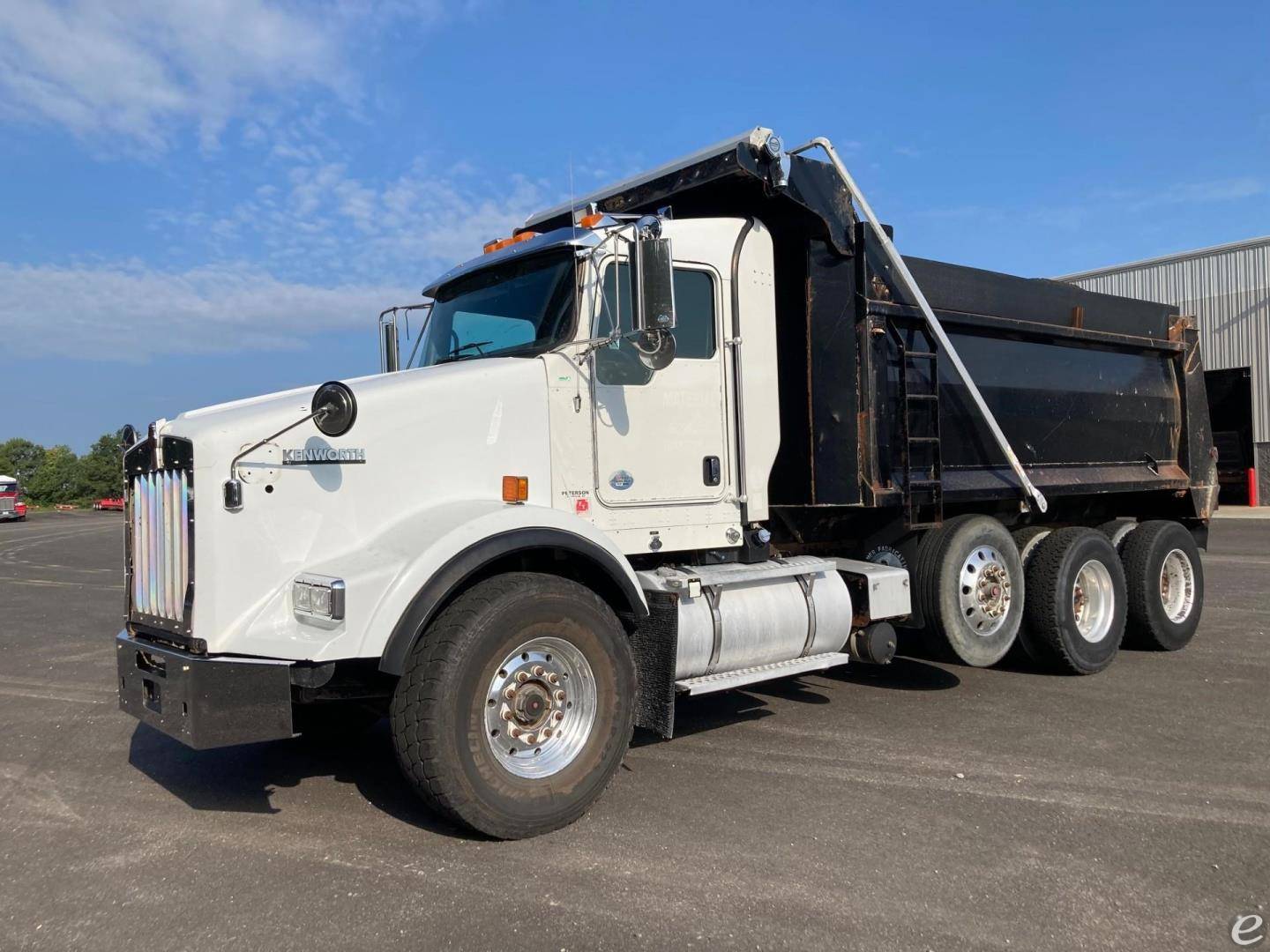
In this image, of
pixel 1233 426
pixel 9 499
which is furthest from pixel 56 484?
pixel 1233 426

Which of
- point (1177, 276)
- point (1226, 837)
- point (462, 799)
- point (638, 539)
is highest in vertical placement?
point (1177, 276)

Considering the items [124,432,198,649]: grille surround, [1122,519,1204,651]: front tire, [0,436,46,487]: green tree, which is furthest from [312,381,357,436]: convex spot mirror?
[0,436,46,487]: green tree

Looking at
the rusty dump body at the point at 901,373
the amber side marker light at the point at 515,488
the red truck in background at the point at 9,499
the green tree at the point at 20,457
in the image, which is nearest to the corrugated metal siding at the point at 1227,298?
the rusty dump body at the point at 901,373

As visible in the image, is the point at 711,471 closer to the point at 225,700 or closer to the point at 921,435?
the point at 921,435

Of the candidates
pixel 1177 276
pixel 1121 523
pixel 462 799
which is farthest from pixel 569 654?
pixel 1177 276

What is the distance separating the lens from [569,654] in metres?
4.39

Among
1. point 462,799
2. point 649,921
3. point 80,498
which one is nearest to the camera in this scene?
point 649,921

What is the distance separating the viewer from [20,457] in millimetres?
85312

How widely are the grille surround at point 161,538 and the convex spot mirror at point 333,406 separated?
53 centimetres

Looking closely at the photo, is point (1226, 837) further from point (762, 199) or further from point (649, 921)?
point (762, 199)

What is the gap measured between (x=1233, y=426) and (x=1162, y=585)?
76.4ft

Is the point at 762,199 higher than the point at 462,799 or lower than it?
higher

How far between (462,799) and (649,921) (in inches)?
38.6

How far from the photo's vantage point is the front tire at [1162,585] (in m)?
8.21
